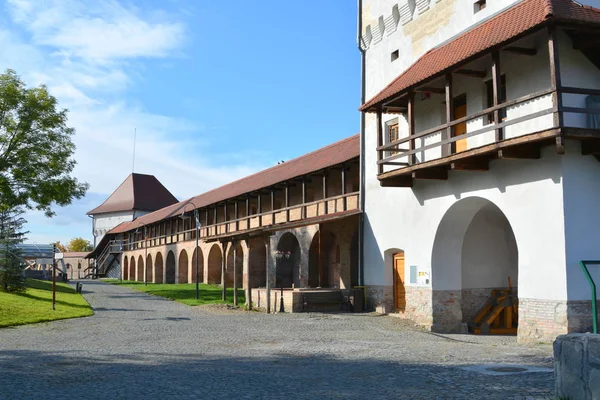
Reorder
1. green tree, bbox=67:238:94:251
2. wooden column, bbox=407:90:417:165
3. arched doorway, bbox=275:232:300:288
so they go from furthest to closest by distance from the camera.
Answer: green tree, bbox=67:238:94:251, arched doorway, bbox=275:232:300:288, wooden column, bbox=407:90:417:165

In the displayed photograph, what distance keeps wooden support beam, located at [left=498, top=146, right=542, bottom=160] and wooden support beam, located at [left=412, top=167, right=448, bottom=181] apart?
3.00 meters

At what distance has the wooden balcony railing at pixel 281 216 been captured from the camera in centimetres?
2473

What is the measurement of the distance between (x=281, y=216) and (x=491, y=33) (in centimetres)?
1867

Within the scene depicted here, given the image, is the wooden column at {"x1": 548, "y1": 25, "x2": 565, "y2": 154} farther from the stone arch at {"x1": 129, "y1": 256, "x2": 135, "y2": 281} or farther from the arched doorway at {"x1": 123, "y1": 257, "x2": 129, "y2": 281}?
the arched doorway at {"x1": 123, "y1": 257, "x2": 129, "y2": 281}

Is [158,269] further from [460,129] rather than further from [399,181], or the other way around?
[460,129]

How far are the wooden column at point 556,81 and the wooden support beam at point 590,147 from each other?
1052 mm

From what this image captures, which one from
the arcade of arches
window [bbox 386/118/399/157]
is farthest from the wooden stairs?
the arcade of arches

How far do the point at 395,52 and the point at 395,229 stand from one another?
574 cm

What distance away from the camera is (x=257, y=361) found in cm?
1102

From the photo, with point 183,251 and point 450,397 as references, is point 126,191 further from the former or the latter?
point 450,397

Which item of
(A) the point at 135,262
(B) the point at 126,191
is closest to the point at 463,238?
(A) the point at 135,262

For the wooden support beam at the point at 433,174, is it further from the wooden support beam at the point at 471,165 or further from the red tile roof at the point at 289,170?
the red tile roof at the point at 289,170

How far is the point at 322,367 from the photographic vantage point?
1028 centimetres

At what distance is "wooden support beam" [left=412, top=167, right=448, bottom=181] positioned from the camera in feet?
53.6
